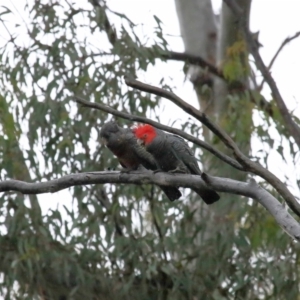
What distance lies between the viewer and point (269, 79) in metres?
5.20

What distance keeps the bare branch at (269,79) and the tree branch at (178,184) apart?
171 centimetres

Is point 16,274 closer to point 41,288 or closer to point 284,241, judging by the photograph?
point 41,288

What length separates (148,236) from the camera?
16.7 ft

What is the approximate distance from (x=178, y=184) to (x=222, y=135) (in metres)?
0.38

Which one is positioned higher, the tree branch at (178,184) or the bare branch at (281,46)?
the bare branch at (281,46)

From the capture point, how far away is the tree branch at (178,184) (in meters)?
2.78

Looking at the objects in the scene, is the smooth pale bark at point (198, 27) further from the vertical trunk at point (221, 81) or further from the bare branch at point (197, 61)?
the bare branch at point (197, 61)

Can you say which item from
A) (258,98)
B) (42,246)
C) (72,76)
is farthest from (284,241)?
(72,76)

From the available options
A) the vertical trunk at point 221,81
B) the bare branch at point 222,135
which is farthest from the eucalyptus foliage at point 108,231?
the bare branch at point 222,135

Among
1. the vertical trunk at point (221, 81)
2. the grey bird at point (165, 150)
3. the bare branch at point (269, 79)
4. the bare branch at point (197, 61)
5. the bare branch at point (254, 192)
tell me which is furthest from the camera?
the bare branch at point (197, 61)

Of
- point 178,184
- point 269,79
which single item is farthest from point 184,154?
point 269,79

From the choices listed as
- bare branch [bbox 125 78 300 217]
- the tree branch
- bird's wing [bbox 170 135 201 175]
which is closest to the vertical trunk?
bird's wing [bbox 170 135 201 175]

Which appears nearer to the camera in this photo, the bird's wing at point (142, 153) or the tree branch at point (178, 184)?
the tree branch at point (178, 184)

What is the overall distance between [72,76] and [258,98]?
1.25m
